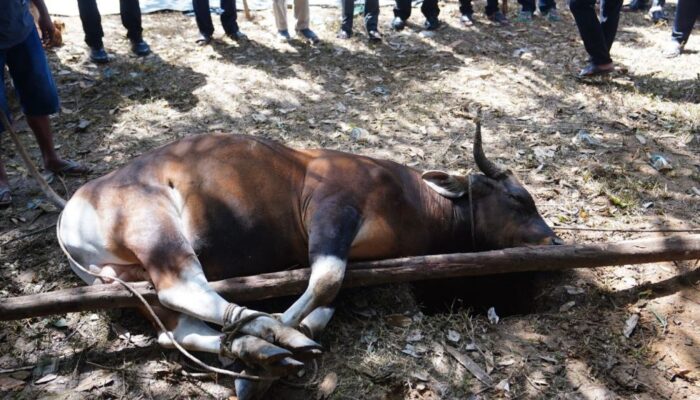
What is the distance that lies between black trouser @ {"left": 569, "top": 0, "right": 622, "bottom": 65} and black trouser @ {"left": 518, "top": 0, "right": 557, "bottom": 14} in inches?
110

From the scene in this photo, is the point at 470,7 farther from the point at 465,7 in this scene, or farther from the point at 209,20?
the point at 209,20

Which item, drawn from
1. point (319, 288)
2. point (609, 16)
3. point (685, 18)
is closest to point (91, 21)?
point (319, 288)

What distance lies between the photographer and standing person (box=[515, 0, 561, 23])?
1015 cm

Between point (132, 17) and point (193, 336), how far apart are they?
623 cm

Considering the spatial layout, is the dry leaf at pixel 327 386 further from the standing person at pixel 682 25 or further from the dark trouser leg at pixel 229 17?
the standing person at pixel 682 25

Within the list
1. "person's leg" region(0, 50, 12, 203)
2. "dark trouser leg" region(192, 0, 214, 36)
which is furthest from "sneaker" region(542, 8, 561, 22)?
"person's leg" region(0, 50, 12, 203)

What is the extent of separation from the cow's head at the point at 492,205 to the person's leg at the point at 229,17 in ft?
18.8

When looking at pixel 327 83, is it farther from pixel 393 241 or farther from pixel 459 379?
pixel 459 379

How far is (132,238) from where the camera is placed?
3463 mm

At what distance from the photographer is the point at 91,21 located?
771 cm

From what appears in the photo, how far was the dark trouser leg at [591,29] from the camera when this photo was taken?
23.4ft

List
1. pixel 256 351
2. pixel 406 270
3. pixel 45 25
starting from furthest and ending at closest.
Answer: pixel 45 25
pixel 406 270
pixel 256 351

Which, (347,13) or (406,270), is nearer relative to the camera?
(406,270)

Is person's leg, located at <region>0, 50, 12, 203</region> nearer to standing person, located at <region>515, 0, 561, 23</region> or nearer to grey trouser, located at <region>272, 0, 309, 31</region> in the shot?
grey trouser, located at <region>272, 0, 309, 31</region>
